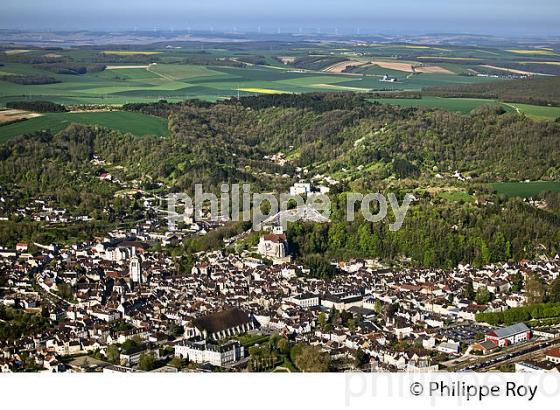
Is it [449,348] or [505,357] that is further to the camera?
[449,348]

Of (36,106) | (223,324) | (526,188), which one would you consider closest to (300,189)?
(526,188)

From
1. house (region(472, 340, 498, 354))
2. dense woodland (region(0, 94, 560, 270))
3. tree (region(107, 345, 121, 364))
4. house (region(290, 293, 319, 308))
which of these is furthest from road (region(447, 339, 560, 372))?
dense woodland (region(0, 94, 560, 270))

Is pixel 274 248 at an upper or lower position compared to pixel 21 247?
lower

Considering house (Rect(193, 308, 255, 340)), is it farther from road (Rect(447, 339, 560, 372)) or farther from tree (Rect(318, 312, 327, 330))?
road (Rect(447, 339, 560, 372))

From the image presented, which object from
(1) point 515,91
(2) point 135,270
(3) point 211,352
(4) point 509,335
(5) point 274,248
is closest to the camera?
(3) point 211,352

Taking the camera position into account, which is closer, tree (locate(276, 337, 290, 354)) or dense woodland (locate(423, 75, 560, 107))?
tree (locate(276, 337, 290, 354))

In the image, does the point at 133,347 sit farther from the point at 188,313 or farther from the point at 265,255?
the point at 265,255

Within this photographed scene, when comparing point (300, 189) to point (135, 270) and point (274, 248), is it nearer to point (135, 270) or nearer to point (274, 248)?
point (274, 248)
